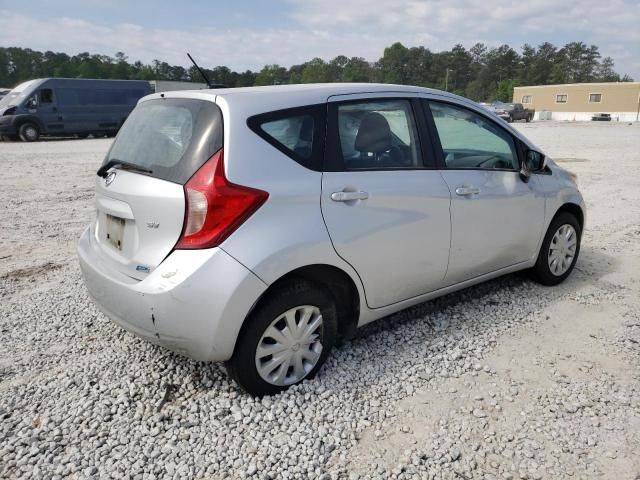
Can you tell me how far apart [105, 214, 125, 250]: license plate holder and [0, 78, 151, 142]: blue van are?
20.2m

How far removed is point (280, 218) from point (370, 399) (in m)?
1.17

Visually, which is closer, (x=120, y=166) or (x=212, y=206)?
(x=212, y=206)

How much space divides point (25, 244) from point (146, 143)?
394 centimetres

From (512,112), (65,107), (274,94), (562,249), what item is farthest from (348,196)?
(512,112)

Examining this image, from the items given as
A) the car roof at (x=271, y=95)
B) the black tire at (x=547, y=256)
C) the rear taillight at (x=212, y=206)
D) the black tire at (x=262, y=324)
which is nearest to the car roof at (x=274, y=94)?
the car roof at (x=271, y=95)

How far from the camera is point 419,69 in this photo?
114 metres

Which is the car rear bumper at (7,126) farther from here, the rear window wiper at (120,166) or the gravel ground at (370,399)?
the rear window wiper at (120,166)

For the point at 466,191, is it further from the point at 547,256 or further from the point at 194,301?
the point at 194,301

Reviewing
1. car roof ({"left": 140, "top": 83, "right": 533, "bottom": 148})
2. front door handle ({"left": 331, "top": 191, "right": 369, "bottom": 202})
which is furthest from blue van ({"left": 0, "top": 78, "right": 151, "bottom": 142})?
front door handle ({"left": 331, "top": 191, "right": 369, "bottom": 202})

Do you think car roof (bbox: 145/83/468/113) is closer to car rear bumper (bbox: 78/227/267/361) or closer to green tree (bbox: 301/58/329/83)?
car rear bumper (bbox: 78/227/267/361)

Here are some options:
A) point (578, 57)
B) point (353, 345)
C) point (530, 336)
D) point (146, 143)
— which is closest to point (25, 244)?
point (146, 143)

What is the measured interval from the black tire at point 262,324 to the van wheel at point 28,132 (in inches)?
834

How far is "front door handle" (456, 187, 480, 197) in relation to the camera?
342cm

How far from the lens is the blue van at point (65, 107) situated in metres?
19.6
